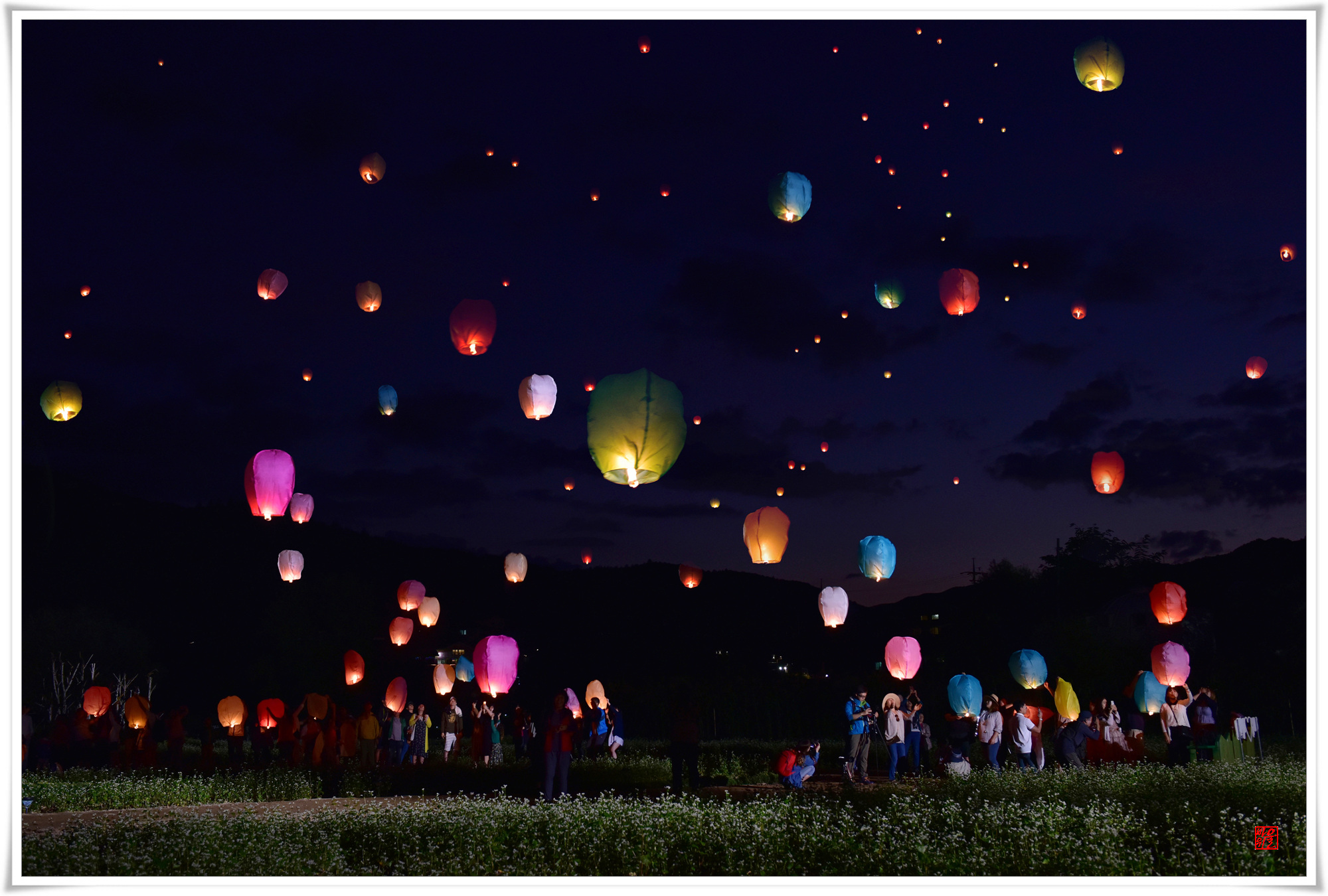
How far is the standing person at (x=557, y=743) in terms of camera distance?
11117 millimetres

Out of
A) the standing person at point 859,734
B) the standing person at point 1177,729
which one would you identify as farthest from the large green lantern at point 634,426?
the standing person at point 1177,729

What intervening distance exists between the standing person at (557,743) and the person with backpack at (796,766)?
2436 mm

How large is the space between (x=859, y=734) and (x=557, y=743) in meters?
4.27

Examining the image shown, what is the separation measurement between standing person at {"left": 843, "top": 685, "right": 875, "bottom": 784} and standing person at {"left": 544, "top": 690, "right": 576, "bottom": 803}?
3.85 meters

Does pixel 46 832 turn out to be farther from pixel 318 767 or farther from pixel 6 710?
pixel 318 767

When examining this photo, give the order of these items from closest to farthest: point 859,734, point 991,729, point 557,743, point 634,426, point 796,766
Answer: point 634,426 → point 557,743 → point 796,766 → point 991,729 → point 859,734

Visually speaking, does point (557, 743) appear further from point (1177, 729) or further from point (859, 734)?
point (1177, 729)

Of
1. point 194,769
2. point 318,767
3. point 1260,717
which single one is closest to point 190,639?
point 194,769

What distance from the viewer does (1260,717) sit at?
2555 cm

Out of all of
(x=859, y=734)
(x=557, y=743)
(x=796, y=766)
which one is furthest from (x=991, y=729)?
(x=557, y=743)

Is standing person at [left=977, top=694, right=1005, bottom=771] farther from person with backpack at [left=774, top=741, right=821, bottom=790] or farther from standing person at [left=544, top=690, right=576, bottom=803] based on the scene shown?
standing person at [left=544, top=690, right=576, bottom=803]

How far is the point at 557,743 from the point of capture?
443 inches
